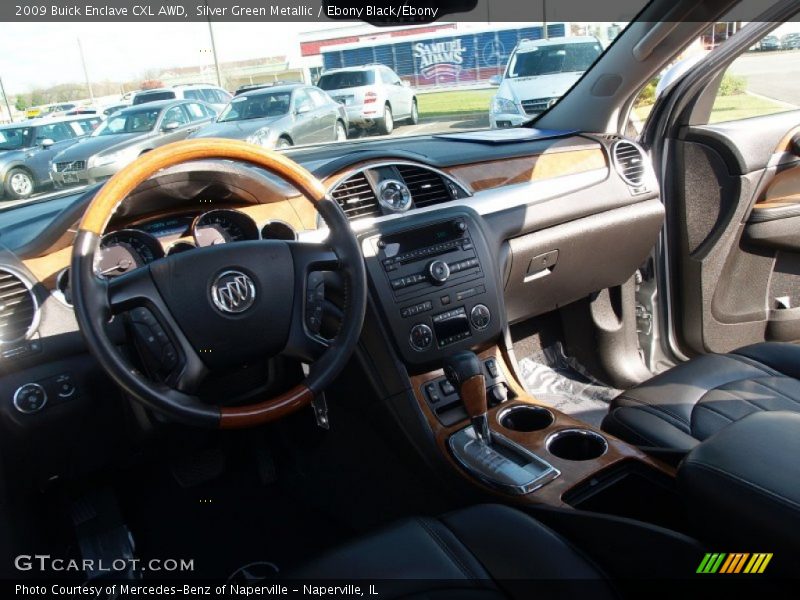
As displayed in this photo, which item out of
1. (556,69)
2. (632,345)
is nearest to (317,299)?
(632,345)

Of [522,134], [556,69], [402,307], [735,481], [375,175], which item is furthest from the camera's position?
[556,69]

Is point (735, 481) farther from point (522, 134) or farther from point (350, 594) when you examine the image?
point (522, 134)

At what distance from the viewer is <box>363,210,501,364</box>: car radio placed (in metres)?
2.09

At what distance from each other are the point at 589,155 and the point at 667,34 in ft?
1.74

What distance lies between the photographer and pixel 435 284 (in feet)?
7.06

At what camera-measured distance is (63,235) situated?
5.56ft

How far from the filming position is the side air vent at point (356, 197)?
218 cm

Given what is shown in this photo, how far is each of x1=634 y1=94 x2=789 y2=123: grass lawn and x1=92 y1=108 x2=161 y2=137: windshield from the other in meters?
2.92

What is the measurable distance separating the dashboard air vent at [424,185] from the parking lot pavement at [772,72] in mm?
1276

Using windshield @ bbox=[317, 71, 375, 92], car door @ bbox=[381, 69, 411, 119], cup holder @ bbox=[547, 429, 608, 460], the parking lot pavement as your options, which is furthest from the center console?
windshield @ bbox=[317, 71, 375, 92]

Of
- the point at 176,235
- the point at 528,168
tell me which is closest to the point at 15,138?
the point at 176,235

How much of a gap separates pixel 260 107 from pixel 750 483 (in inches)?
146

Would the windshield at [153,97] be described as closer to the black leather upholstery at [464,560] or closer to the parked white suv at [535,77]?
the parked white suv at [535,77]

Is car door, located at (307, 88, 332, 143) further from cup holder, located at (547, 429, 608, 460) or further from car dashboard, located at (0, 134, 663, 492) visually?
cup holder, located at (547, 429, 608, 460)
